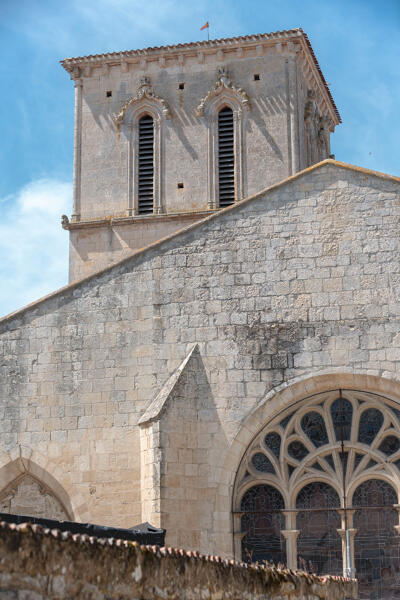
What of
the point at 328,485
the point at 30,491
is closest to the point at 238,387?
the point at 328,485

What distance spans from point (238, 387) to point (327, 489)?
1.59m

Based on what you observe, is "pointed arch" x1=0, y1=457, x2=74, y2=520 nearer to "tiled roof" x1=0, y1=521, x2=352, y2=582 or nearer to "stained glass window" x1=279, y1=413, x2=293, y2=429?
"stained glass window" x1=279, y1=413, x2=293, y2=429

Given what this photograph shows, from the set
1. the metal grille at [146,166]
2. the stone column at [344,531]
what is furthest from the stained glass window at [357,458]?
the metal grille at [146,166]

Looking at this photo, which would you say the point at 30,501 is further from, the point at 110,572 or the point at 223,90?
the point at 223,90

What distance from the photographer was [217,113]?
22.9 m

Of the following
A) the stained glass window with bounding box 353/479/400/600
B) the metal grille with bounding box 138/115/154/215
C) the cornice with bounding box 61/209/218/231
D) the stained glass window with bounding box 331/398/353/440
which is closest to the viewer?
the stained glass window with bounding box 353/479/400/600

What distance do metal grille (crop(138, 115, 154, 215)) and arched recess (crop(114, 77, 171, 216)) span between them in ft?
0.32

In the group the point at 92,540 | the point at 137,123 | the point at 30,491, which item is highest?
the point at 137,123

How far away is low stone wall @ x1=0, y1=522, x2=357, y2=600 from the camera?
4383 mm

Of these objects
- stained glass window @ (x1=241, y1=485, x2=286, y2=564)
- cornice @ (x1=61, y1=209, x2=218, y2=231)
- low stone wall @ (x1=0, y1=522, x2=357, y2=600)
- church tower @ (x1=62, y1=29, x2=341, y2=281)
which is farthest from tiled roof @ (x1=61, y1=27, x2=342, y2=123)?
low stone wall @ (x1=0, y1=522, x2=357, y2=600)

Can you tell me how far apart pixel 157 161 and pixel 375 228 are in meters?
11.3

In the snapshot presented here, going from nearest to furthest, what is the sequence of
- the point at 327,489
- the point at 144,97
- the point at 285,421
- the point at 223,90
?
the point at 327,489
the point at 285,421
the point at 223,90
the point at 144,97

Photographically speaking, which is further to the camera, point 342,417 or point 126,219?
point 126,219

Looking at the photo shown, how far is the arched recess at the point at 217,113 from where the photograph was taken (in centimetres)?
2233
